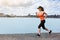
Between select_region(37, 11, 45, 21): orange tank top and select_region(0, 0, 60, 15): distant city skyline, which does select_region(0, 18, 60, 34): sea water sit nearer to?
select_region(37, 11, 45, 21): orange tank top

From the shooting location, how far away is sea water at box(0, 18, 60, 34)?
754 centimetres

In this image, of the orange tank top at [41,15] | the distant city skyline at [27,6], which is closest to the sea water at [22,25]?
the orange tank top at [41,15]

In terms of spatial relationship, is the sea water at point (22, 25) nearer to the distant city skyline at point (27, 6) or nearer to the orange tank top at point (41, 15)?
the orange tank top at point (41, 15)

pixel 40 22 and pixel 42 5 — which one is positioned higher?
pixel 42 5

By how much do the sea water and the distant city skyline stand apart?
0.34 meters

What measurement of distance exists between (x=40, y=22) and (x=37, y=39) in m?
0.95

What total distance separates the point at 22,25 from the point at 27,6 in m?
0.79

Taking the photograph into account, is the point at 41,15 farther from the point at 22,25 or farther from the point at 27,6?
the point at 22,25

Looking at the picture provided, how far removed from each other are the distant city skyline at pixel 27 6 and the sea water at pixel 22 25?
0.34 m

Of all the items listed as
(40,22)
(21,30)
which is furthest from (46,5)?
(21,30)

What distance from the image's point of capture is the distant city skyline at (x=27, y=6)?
7.39 m

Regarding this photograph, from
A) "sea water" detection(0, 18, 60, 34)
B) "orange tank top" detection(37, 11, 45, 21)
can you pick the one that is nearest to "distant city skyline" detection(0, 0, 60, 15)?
"orange tank top" detection(37, 11, 45, 21)

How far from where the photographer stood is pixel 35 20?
763cm

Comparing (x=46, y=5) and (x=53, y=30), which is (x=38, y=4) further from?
(x=53, y=30)
